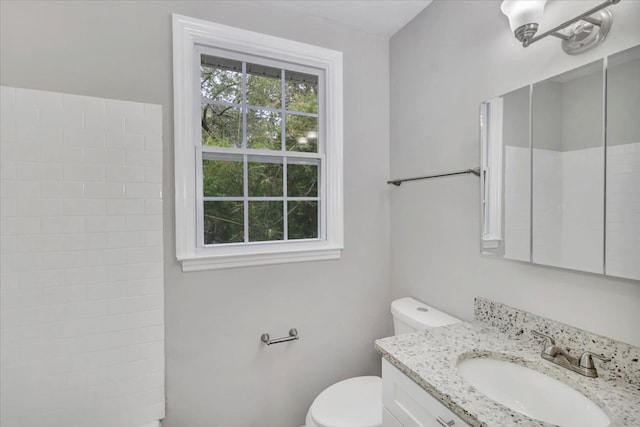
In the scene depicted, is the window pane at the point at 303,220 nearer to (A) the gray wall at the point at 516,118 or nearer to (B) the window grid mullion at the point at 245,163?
(B) the window grid mullion at the point at 245,163

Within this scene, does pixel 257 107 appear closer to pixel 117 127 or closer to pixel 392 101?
pixel 117 127

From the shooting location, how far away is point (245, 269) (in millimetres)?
1712

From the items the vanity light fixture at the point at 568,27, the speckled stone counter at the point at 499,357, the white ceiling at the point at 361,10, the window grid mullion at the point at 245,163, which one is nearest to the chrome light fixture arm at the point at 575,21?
the vanity light fixture at the point at 568,27

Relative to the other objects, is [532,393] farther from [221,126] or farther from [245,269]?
[221,126]

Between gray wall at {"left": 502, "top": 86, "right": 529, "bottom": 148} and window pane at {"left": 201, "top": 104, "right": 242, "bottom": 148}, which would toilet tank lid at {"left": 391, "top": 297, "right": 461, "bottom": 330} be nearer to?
gray wall at {"left": 502, "top": 86, "right": 529, "bottom": 148}

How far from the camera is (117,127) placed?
1.46 m

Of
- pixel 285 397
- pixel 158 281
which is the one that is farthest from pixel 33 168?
pixel 285 397

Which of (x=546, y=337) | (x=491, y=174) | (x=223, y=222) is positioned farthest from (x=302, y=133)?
(x=546, y=337)

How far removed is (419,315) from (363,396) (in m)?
0.51

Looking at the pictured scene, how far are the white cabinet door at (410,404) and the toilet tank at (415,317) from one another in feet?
1.51

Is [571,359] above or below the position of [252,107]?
below

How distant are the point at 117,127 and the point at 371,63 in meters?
1.52

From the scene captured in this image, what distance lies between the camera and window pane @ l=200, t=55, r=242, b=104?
1.69 metres

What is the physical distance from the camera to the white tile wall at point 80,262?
1.32 meters
